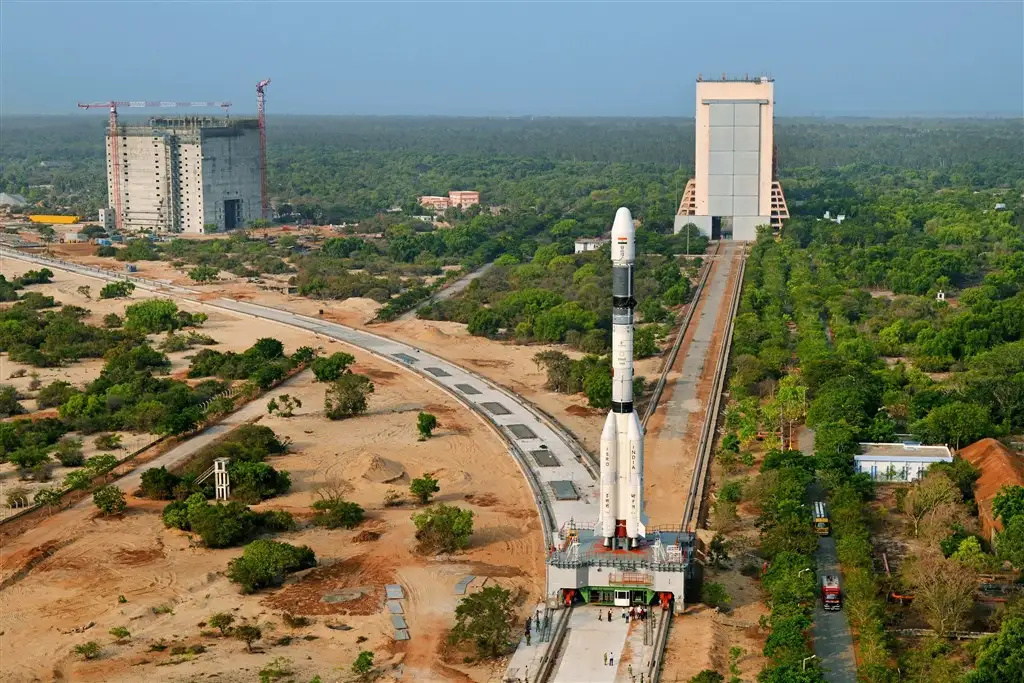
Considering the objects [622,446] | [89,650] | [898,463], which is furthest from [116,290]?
[89,650]

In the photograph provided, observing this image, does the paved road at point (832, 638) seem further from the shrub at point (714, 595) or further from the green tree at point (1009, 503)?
the green tree at point (1009, 503)

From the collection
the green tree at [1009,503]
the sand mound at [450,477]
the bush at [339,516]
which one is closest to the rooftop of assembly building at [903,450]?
the green tree at [1009,503]

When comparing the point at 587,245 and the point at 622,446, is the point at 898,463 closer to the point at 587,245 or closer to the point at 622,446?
the point at 622,446

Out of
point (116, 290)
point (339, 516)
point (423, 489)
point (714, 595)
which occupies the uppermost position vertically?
point (116, 290)

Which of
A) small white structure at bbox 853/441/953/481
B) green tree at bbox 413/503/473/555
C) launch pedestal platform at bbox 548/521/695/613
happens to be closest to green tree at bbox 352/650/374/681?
launch pedestal platform at bbox 548/521/695/613

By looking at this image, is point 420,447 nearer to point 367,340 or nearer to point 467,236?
point 367,340
